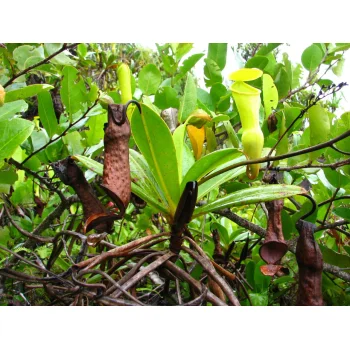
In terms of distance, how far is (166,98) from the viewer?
3.29 ft

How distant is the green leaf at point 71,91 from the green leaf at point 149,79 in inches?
6.3

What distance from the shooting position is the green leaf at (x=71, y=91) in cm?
86

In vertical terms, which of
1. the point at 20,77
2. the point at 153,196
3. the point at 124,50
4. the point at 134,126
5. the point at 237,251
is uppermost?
the point at 124,50

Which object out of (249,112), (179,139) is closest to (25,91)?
(179,139)

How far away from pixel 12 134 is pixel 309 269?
18.4 inches

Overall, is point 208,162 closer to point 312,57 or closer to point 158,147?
point 158,147

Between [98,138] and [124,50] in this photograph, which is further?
[124,50]

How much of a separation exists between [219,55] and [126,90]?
17.0 inches

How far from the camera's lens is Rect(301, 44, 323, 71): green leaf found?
1.06 m

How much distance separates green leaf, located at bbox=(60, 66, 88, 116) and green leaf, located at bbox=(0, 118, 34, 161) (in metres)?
0.30
